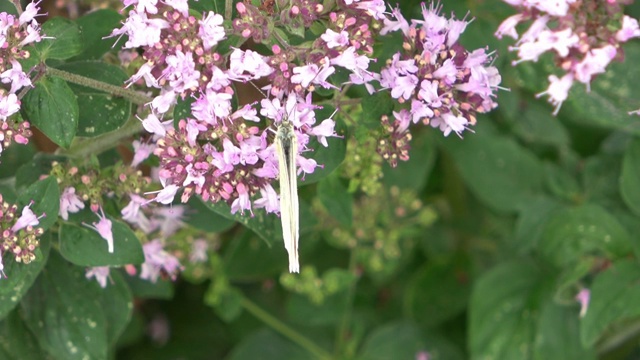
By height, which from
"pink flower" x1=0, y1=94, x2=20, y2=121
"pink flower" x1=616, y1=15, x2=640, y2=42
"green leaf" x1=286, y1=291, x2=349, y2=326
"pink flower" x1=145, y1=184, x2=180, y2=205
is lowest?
"green leaf" x1=286, y1=291, x2=349, y2=326

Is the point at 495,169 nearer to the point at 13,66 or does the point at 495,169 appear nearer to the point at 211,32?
the point at 211,32

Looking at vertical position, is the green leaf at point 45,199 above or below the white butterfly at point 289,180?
below

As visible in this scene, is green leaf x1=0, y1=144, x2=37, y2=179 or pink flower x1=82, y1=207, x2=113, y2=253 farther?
green leaf x1=0, y1=144, x2=37, y2=179

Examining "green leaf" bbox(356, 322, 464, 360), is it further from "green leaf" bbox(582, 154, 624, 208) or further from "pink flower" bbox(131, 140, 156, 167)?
"pink flower" bbox(131, 140, 156, 167)

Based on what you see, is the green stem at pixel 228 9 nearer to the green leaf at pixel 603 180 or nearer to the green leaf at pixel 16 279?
the green leaf at pixel 16 279

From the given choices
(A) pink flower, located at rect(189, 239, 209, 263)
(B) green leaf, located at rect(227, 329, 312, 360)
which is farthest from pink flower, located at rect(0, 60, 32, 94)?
(B) green leaf, located at rect(227, 329, 312, 360)

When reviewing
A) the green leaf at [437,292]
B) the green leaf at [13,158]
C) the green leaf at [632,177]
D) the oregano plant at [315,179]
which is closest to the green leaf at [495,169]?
the oregano plant at [315,179]

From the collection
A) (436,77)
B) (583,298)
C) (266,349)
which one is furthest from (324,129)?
(266,349)
